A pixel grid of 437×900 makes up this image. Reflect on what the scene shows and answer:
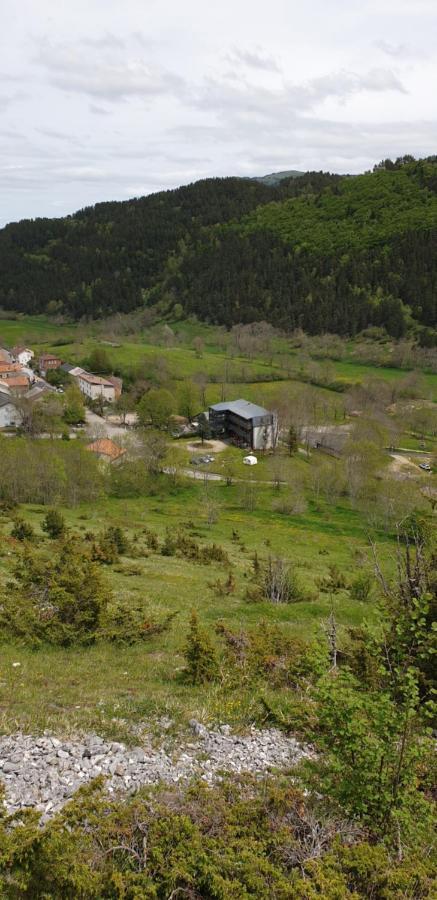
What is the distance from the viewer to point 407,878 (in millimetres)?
7473

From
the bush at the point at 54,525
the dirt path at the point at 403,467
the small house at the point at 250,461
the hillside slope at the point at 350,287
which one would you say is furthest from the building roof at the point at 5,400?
the hillside slope at the point at 350,287

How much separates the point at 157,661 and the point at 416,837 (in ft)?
27.5

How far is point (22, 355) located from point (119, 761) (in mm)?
135523

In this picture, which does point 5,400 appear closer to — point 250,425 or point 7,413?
point 7,413

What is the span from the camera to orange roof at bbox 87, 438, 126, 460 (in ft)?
220

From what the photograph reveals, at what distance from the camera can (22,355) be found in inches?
5325

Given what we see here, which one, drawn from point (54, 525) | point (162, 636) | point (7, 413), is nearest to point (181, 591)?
point (162, 636)

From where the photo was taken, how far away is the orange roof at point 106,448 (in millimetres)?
67000

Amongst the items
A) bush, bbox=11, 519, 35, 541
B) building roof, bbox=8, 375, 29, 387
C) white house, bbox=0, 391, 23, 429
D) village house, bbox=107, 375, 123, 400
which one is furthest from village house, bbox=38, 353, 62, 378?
bush, bbox=11, 519, 35, 541

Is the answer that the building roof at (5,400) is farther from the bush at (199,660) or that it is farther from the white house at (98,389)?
the bush at (199,660)

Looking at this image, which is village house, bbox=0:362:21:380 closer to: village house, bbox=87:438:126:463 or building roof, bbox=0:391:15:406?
building roof, bbox=0:391:15:406

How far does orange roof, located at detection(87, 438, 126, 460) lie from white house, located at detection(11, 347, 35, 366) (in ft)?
242

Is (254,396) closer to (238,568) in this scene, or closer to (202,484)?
(202,484)

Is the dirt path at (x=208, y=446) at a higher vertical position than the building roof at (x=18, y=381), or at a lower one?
lower
